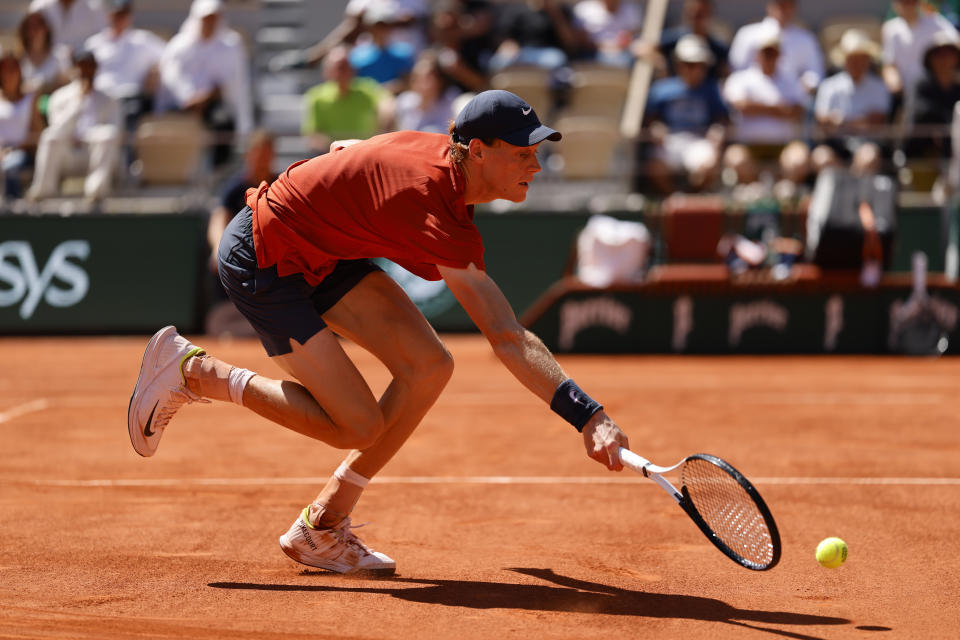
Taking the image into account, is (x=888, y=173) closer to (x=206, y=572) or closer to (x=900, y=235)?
(x=900, y=235)

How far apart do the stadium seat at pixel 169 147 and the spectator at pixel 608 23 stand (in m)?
4.24

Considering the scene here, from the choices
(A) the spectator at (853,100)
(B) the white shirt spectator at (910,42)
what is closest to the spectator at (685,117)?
(A) the spectator at (853,100)

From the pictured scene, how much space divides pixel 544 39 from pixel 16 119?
5511 mm

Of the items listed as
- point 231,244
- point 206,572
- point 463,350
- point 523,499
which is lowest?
point 463,350

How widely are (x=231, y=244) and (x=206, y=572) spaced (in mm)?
1126

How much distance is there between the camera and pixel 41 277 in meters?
12.9

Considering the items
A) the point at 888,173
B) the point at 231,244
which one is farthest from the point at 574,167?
the point at 231,244

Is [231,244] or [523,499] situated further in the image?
[523,499]

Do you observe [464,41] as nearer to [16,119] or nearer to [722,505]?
[16,119]

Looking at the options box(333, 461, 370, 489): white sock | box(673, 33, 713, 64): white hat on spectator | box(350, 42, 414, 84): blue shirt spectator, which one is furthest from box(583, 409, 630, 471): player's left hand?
box(350, 42, 414, 84): blue shirt spectator

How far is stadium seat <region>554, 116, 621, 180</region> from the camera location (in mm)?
12906

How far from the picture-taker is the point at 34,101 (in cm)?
1340

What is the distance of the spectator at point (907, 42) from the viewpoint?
13.0 m

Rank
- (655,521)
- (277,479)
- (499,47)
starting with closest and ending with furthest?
(655,521)
(277,479)
(499,47)
